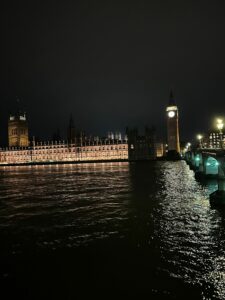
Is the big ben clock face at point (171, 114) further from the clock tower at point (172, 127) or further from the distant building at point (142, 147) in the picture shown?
the distant building at point (142, 147)

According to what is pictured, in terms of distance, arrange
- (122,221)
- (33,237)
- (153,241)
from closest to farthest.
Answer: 1. (153,241)
2. (33,237)
3. (122,221)

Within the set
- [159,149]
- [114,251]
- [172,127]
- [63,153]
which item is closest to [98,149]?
[63,153]

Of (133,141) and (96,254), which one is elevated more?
(133,141)

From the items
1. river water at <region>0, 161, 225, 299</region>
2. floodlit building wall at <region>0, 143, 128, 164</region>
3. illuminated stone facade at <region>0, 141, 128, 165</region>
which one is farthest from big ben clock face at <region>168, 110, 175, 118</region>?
river water at <region>0, 161, 225, 299</region>

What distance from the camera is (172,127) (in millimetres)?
179750

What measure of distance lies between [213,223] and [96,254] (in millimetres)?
8696

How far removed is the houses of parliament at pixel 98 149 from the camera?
171125 mm

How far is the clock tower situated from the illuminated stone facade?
80.5ft

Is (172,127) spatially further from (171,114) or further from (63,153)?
(63,153)

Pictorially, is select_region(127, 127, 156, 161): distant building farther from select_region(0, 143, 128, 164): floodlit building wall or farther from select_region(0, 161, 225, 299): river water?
select_region(0, 161, 225, 299): river water

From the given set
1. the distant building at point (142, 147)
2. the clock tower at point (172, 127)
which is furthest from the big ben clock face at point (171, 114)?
the distant building at point (142, 147)

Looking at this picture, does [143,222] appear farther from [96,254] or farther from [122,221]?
[96,254]

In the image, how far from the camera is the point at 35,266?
1417 centimetres

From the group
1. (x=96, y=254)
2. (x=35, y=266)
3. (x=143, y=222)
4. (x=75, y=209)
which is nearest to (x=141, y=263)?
(x=96, y=254)
